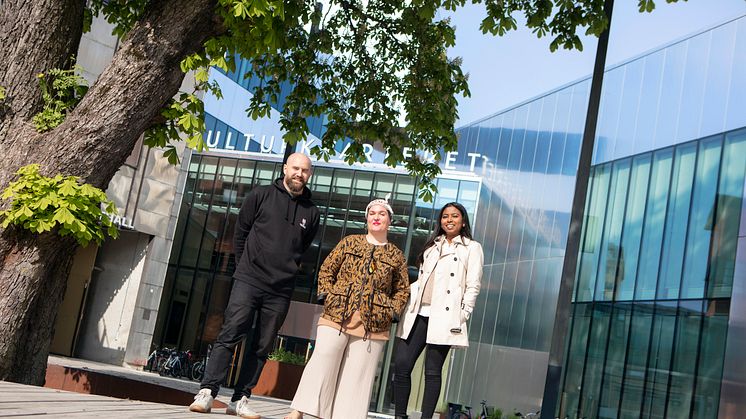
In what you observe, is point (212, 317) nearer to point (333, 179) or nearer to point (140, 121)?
point (333, 179)

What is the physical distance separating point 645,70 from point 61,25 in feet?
78.6

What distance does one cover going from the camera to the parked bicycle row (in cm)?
2908

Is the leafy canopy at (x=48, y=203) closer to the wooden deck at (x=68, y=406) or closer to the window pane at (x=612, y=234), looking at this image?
the wooden deck at (x=68, y=406)

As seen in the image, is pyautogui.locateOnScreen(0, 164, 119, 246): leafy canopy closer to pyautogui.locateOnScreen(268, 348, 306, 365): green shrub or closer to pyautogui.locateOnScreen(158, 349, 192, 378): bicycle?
pyautogui.locateOnScreen(268, 348, 306, 365): green shrub

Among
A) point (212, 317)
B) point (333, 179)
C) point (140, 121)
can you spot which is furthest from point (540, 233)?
point (140, 121)

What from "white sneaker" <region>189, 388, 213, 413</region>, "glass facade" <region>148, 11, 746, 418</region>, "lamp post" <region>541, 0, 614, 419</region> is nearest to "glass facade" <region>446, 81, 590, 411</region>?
"glass facade" <region>148, 11, 746, 418</region>

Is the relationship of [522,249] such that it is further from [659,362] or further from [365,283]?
[365,283]

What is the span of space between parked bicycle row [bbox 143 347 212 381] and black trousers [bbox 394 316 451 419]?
22853mm

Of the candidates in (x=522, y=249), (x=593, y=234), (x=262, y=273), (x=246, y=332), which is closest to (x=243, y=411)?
(x=246, y=332)

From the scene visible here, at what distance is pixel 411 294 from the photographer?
23.3ft

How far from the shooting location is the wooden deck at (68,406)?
482cm

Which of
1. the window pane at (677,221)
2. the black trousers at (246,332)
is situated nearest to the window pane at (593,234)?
the window pane at (677,221)

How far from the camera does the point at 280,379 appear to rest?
24.0 m

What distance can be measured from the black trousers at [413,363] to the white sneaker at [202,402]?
4.69 ft
